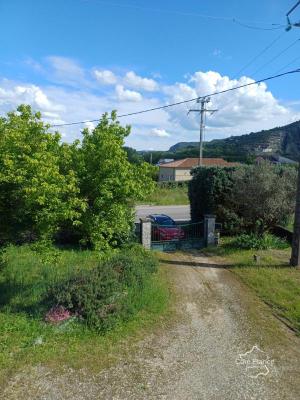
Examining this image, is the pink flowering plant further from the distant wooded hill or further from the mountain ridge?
the mountain ridge

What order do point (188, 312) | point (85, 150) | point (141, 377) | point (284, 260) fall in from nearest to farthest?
point (141, 377) → point (85, 150) → point (188, 312) → point (284, 260)

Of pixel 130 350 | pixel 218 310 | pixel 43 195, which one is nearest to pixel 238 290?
pixel 218 310

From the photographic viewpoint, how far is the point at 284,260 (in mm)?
15164

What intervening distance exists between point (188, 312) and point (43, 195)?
5193 mm

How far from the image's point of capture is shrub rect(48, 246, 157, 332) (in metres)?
8.88

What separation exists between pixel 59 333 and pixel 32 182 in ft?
11.6

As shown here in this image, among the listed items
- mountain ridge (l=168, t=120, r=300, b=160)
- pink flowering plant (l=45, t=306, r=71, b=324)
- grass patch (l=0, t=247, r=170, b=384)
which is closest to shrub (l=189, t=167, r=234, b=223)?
grass patch (l=0, t=247, r=170, b=384)

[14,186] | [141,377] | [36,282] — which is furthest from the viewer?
[36,282]

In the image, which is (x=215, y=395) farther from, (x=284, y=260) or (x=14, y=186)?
(x=284, y=260)

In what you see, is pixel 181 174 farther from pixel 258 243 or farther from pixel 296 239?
pixel 296 239

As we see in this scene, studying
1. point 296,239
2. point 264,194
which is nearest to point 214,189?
point 264,194

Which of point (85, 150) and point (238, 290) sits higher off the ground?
point (85, 150)

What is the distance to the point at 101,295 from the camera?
30.3 feet

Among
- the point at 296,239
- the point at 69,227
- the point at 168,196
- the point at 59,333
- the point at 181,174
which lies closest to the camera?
Result: the point at 59,333
